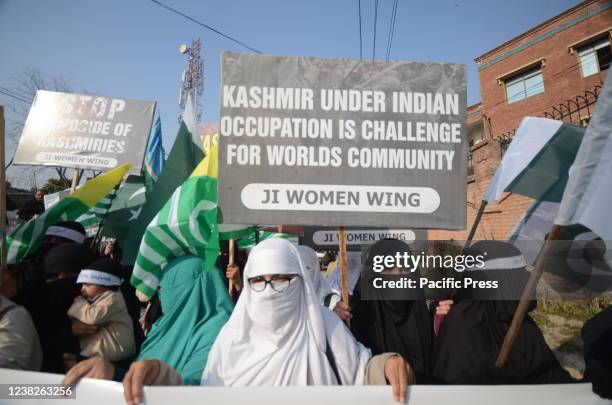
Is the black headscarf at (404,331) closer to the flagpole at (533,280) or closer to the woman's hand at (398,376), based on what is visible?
the flagpole at (533,280)

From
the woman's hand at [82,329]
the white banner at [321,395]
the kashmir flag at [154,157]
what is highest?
the kashmir flag at [154,157]

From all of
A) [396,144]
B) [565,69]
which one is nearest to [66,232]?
[396,144]

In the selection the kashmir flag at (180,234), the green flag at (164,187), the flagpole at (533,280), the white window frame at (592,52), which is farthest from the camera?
the white window frame at (592,52)

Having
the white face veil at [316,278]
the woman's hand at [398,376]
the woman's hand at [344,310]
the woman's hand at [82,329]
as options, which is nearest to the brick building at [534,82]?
the white face veil at [316,278]

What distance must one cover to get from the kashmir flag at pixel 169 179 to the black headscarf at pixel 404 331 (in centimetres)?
202

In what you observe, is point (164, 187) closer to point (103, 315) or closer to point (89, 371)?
point (103, 315)

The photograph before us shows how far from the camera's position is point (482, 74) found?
15422 millimetres

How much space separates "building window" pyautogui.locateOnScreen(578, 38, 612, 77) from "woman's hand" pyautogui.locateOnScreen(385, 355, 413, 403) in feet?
46.2

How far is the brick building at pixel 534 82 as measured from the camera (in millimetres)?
9297

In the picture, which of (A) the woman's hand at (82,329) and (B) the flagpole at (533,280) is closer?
(B) the flagpole at (533,280)

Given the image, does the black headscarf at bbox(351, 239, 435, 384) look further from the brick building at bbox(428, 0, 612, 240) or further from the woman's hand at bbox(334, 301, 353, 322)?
the brick building at bbox(428, 0, 612, 240)

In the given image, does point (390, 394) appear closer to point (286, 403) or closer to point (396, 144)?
point (286, 403)

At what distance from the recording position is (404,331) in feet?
6.91

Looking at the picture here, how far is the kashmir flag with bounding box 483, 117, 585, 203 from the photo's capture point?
103 inches
